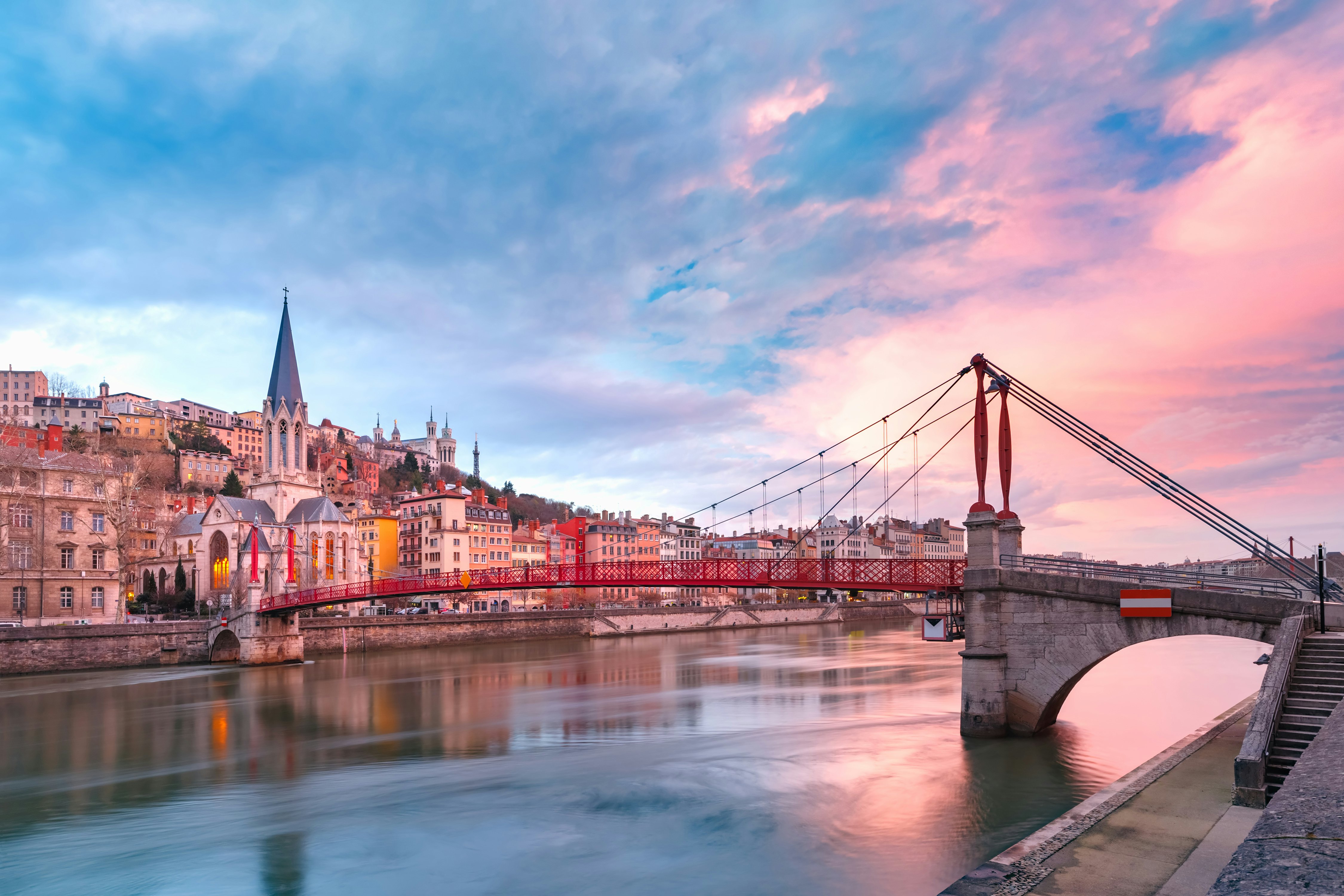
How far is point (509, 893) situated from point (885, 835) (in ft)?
19.4

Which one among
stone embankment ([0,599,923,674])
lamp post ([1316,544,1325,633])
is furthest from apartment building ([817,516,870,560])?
lamp post ([1316,544,1325,633])

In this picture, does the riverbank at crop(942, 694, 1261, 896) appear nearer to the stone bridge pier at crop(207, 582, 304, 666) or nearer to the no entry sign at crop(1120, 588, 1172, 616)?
the no entry sign at crop(1120, 588, 1172, 616)

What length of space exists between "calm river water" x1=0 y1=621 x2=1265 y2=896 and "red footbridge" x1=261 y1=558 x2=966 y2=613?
3.94 metres

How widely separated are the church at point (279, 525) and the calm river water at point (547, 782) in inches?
1230

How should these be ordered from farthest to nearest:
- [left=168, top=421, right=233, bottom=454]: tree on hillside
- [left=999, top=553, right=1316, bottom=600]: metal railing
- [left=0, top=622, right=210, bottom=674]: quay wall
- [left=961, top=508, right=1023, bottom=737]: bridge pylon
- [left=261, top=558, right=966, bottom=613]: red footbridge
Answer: [left=168, top=421, right=233, bottom=454]: tree on hillside < [left=0, top=622, right=210, bottom=674]: quay wall < [left=261, top=558, right=966, bottom=613]: red footbridge < [left=961, top=508, right=1023, bottom=737]: bridge pylon < [left=999, top=553, right=1316, bottom=600]: metal railing

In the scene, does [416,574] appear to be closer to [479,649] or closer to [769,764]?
[479,649]

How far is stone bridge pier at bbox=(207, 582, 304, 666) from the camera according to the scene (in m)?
46.7

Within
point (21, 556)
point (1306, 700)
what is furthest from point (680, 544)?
point (1306, 700)

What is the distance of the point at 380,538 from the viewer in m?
92.2

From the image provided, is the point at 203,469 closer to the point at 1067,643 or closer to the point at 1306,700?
the point at 1067,643

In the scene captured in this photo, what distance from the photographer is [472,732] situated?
83.1 ft

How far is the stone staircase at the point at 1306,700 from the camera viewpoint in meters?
10.6

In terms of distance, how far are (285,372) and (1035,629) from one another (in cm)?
7502

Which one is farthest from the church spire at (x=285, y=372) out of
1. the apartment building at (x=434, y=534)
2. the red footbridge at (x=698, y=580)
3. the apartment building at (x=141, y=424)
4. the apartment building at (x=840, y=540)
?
the apartment building at (x=840, y=540)
